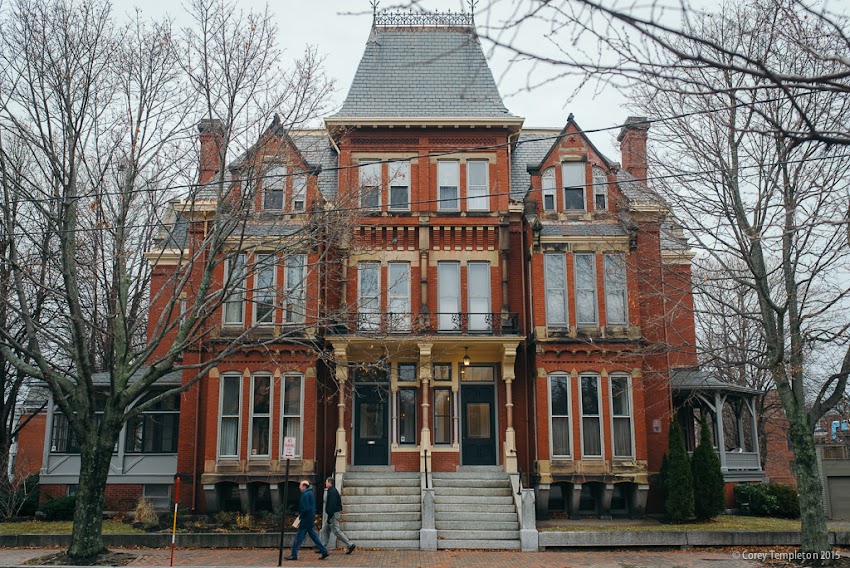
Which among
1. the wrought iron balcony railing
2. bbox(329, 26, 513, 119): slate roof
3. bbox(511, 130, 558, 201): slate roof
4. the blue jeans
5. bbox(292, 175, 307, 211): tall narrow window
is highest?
bbox(329, 26, 513, 119): slate roof

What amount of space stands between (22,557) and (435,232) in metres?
14.4

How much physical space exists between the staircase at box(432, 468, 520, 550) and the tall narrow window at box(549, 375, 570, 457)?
1898mm

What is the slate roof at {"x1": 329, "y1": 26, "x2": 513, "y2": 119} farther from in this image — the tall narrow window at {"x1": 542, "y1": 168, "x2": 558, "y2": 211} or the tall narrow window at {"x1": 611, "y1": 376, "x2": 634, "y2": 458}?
the tall narrow window at {"x1": 611, "y1": 376, "x2": 634, "y2": 458}

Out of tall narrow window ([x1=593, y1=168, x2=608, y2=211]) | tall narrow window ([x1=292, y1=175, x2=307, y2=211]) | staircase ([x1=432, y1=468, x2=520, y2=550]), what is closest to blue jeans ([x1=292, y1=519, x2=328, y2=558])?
staircase ([x1=432, y1=468, x2=520, y2=550])

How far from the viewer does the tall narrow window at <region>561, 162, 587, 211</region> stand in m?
25.0

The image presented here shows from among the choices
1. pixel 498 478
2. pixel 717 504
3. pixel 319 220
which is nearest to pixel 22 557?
pixel 319 220

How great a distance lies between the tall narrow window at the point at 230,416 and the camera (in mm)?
23156

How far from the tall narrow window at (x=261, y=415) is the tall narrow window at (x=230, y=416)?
17.8 inches

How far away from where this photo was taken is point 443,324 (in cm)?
2480

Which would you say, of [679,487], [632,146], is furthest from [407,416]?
[632,146]

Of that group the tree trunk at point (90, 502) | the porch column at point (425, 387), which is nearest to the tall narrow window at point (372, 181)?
the porch column at point (425, 387)

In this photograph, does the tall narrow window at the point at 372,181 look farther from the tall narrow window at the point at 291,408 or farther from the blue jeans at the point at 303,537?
the blue jeans at the point at 303,537

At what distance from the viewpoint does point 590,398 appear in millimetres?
23453

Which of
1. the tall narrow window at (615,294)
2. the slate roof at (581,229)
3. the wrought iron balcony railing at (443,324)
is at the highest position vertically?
the slate roof at (581,229)
